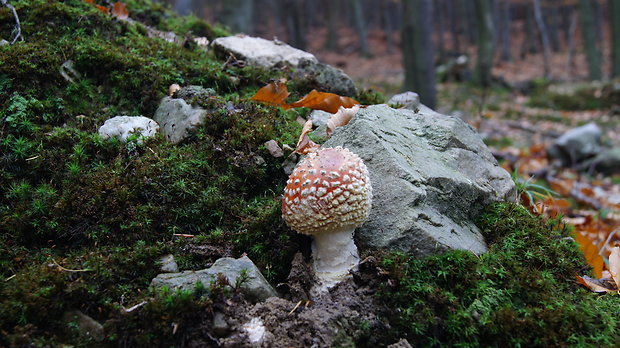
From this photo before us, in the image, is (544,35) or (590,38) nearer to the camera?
(590,38)

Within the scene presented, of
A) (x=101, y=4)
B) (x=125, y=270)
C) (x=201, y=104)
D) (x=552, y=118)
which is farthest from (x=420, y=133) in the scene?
(x=552, y=118)

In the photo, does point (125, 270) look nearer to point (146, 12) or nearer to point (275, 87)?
point (275, 87)

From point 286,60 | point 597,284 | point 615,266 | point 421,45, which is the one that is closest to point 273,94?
point 286,60

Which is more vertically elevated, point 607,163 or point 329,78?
point 329,78

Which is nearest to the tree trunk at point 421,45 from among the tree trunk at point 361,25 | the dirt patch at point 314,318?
the dirt patch at point 314,318

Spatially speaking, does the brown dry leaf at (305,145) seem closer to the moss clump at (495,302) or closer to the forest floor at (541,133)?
the moss clump at (495,302)

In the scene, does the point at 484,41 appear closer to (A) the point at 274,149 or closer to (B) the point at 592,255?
(B) the point at 592,255

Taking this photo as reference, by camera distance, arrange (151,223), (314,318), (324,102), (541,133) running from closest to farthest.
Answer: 1. (314,318)
2. (151,223)
3. (324,102)
4. (541,133)
